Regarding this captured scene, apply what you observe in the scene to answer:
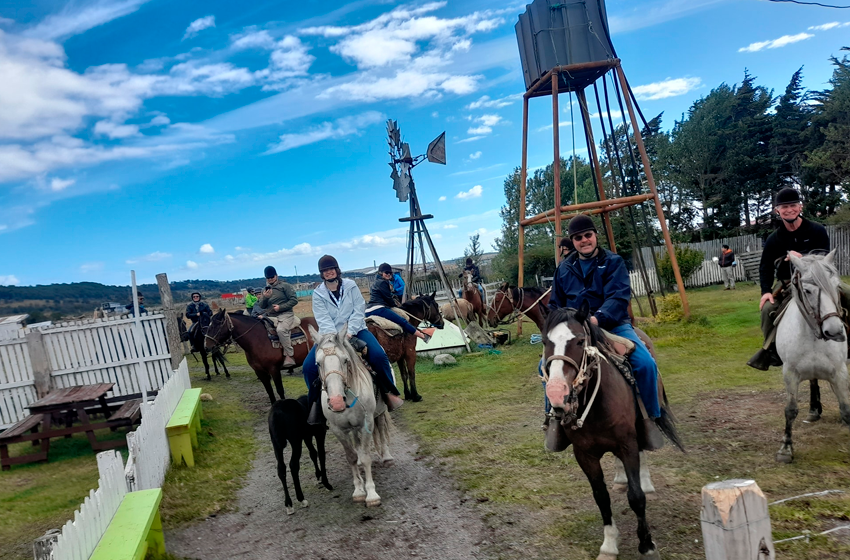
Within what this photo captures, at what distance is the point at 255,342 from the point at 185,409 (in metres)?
2.58

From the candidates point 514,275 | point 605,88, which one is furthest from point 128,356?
point 514,275

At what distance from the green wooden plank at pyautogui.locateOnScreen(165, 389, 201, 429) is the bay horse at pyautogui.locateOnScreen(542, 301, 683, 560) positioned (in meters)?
5.79

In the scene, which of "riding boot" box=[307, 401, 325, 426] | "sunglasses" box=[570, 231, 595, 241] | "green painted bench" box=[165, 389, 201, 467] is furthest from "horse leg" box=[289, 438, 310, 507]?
"sunglasses" box=[570, 231, 595, 241]

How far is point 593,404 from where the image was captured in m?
3.71

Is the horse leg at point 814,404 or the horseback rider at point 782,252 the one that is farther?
the horse leg at point 814,404

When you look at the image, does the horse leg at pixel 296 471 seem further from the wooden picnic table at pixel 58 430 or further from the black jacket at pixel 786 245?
the black jacket at pixel 786 245

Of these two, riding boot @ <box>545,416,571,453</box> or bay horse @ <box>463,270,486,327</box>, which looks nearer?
riding boot @ <box>545,416,571,453</box>

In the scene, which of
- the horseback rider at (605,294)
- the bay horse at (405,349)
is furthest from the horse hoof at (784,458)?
the bay horse at (405,349)

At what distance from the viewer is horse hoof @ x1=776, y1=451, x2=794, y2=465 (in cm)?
513

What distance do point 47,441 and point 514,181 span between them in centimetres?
3689

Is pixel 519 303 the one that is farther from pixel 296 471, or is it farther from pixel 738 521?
pixel 738 521

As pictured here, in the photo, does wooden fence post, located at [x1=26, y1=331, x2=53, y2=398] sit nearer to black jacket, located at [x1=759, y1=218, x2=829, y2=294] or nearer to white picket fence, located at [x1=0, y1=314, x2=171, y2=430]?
white picket fence, located at [x1=0, y1=314, x2=171, y2=430]

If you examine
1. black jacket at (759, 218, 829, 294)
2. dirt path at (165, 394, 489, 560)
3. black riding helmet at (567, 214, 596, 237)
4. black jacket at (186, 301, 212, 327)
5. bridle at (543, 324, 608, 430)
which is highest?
black riding helmet at (567, 214, 596, 237)

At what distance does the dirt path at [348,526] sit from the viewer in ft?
15.3
